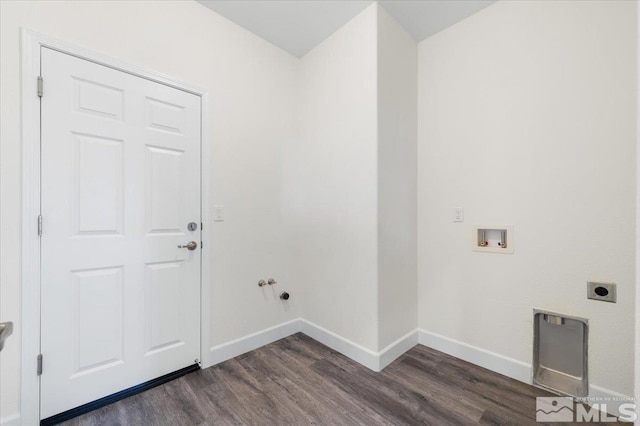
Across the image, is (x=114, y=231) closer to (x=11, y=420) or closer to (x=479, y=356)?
(x=11, y=420)

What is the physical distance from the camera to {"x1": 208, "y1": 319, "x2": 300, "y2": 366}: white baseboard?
2114mm

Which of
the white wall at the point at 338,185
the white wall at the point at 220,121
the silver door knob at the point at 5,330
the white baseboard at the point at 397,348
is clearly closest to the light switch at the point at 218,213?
the white wall at the point at 220,121

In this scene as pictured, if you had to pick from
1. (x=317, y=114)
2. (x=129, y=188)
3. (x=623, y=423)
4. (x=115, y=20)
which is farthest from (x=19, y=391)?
(x=623, y=423)

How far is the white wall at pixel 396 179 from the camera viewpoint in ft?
6.85

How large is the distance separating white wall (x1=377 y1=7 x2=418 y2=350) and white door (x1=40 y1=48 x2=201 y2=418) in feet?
4.55

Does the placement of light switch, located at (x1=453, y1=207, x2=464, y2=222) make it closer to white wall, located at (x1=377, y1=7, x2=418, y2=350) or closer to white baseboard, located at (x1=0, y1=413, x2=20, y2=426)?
white wall, located at (x1=377, y1=7, x2=418, y2=350)

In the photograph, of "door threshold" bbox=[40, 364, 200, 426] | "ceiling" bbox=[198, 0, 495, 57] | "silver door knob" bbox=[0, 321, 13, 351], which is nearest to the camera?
"silver door knob" bbox=[0, 321, 13, 351]

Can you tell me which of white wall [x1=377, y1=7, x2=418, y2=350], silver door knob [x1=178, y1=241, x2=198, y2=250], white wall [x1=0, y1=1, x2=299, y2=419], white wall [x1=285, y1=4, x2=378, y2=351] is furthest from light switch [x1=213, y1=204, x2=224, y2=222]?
white wall [x1=377, y1=7, x2=418, y2=350]

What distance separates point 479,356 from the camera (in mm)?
2078

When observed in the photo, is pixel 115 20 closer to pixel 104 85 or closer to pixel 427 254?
pixel 104 85

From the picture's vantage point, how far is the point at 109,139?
5.51 feet

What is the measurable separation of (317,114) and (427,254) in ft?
5.23

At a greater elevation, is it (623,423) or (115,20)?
(115,20)

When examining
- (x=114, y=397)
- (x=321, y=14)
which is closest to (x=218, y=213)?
(x=114, y=397)
